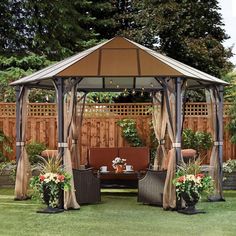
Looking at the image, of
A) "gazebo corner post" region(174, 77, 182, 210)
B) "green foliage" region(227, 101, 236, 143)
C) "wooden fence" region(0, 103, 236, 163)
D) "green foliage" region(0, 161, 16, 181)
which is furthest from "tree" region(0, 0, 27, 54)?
"gazebo corner post" region(174, 77, 182, 210)

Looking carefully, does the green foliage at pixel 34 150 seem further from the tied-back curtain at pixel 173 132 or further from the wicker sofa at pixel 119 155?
the tied-back curtain at pixel 173 132

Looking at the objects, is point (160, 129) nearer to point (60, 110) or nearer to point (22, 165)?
point (22, 165)

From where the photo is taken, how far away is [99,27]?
67.6ft

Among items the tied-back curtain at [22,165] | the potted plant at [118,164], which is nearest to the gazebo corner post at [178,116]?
the potted plant at [118,164]

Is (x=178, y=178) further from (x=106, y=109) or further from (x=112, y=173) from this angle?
(x=106, y=109)

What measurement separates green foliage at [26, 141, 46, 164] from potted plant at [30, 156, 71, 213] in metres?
4.08

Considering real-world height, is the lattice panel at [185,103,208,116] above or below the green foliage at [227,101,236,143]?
above

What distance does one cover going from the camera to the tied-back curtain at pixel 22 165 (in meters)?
10.5

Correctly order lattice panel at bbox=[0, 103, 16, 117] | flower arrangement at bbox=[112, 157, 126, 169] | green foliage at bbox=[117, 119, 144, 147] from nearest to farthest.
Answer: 1. flower arrangement at bbox=[112, 157, 126, 169]
2. green foliage at bbox=[117, 119, 144, 147]
3. lattice panel at bbox=[0, 103, 16, 117]

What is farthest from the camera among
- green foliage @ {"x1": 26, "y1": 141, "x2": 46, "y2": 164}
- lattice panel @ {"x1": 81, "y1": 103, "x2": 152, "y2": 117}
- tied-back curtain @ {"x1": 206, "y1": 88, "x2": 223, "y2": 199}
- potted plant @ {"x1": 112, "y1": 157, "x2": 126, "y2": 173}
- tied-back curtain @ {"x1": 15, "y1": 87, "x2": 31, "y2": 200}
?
lattice panel @ {"x1": 81, "y1": 103, "x2": 152, "y2": 117}

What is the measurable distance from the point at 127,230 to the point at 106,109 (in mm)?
6922

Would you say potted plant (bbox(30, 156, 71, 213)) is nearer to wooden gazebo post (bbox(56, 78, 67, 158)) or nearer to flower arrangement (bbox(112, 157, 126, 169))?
wooden gazebo post (bbox(56, 78, 67, 158))

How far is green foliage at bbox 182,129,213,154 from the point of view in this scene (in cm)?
1347

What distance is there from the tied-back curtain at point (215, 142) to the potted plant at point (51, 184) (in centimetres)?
294
